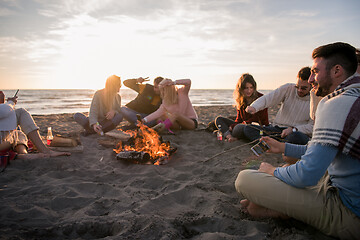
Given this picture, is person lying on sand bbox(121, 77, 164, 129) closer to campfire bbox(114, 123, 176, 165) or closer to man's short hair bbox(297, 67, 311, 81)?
campfire bbox(114, 123, 176, 165)

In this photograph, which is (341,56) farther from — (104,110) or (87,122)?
(87,122)

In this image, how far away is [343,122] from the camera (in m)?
1.61

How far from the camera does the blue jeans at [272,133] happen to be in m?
4.38

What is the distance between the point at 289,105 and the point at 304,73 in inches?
31.4

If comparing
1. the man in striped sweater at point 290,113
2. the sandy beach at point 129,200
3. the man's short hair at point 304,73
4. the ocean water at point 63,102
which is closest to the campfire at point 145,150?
the sandy beach at point 129,200

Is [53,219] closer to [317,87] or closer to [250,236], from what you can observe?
[250,236]

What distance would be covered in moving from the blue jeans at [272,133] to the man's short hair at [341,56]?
2761 mm

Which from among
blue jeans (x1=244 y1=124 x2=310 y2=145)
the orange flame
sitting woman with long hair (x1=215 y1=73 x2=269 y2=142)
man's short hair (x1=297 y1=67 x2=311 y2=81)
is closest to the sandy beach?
the orange flame

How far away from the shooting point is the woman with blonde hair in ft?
19.9

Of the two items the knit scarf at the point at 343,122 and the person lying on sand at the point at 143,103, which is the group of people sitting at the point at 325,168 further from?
the person lying on sand at the point at 143,103

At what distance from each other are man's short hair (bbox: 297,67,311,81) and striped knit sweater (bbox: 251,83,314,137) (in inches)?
18.8

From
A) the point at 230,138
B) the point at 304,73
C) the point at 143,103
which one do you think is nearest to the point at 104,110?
the point at 143,103

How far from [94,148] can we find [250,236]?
383 centimetres

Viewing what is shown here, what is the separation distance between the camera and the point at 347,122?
1605 mm
